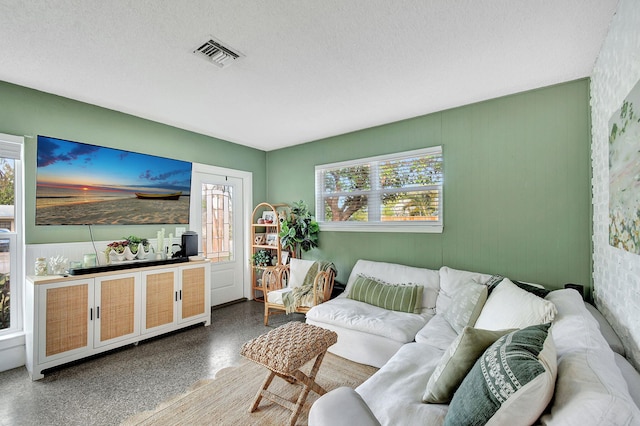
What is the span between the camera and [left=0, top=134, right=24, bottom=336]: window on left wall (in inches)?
102

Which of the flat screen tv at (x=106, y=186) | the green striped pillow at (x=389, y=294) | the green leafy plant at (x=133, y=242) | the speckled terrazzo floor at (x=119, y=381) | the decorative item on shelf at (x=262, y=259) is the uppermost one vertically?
the flat screen tv at (x=106, y=186)

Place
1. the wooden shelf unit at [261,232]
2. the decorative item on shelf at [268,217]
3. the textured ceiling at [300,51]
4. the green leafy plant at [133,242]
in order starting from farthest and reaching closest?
1. the decorative item on shelf at [268,217]
2. the wooden shelf unit at [261,232]
3. the green leafy plant at [133,242]
4. the textured ceiling at [300,51]

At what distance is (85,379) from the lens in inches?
94.3

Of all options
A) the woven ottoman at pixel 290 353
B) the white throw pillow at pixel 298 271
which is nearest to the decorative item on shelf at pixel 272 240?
the white throw pillow at pixel 298 271

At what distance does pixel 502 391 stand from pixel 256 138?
13.2 feet

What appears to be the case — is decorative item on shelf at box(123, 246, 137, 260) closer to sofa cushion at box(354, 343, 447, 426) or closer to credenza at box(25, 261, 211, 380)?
credenza at box(25, 261, 211, 380)

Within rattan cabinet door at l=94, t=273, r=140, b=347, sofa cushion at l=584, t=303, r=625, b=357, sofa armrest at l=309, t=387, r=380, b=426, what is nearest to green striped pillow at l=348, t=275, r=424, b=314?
sofa cushion at l=584, t=303, r=625, b=357

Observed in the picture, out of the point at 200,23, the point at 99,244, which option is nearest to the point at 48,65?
the point at 200,23

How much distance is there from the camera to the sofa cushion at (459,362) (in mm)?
1274

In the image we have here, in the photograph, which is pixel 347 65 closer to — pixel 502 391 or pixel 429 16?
pixel 429 16

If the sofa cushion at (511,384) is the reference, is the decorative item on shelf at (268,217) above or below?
above

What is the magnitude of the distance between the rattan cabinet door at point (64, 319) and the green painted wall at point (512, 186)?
10.5 feet

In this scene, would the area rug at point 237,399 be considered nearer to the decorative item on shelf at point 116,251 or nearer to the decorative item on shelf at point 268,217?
the decorative item on shelf at point 116,251

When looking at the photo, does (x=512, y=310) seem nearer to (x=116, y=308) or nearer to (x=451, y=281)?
(x=451, y=281)
